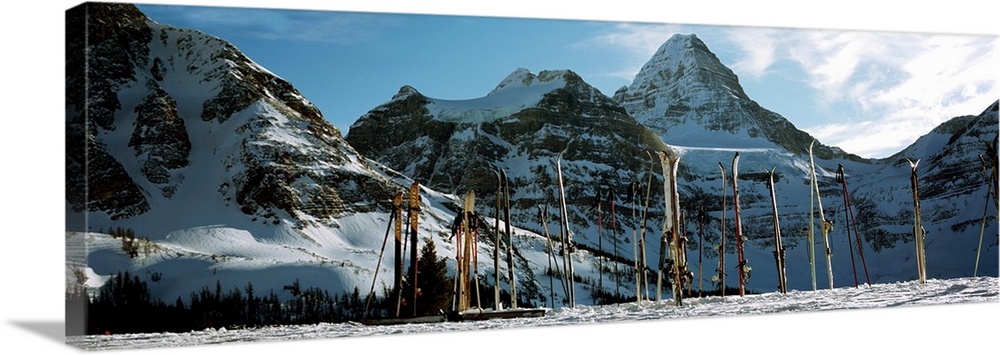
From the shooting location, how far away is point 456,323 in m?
13.1

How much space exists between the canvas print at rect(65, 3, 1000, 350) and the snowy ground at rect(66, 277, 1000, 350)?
49mm

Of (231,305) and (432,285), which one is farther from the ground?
(432,285)

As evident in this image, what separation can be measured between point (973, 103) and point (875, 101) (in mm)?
1516

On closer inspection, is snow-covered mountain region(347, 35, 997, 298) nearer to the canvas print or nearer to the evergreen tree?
the canvas print

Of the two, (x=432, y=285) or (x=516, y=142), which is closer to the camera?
(x=432, y=285)

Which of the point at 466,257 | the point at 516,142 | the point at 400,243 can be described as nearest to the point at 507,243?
the point at 466,257

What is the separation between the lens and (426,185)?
2278cm

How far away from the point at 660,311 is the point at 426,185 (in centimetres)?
937

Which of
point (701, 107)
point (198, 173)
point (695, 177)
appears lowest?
point (198, 173)

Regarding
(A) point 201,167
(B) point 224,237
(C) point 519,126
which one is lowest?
(B) point 224,237

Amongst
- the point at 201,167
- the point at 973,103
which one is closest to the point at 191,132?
the point at 201,167

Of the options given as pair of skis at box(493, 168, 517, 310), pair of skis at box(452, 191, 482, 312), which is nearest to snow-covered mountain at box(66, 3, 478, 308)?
pair of skis at box(452, 191, 482, 312)

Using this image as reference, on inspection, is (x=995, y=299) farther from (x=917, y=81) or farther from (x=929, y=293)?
(x=917, y=81)

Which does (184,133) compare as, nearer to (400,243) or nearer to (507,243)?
(400,243)
